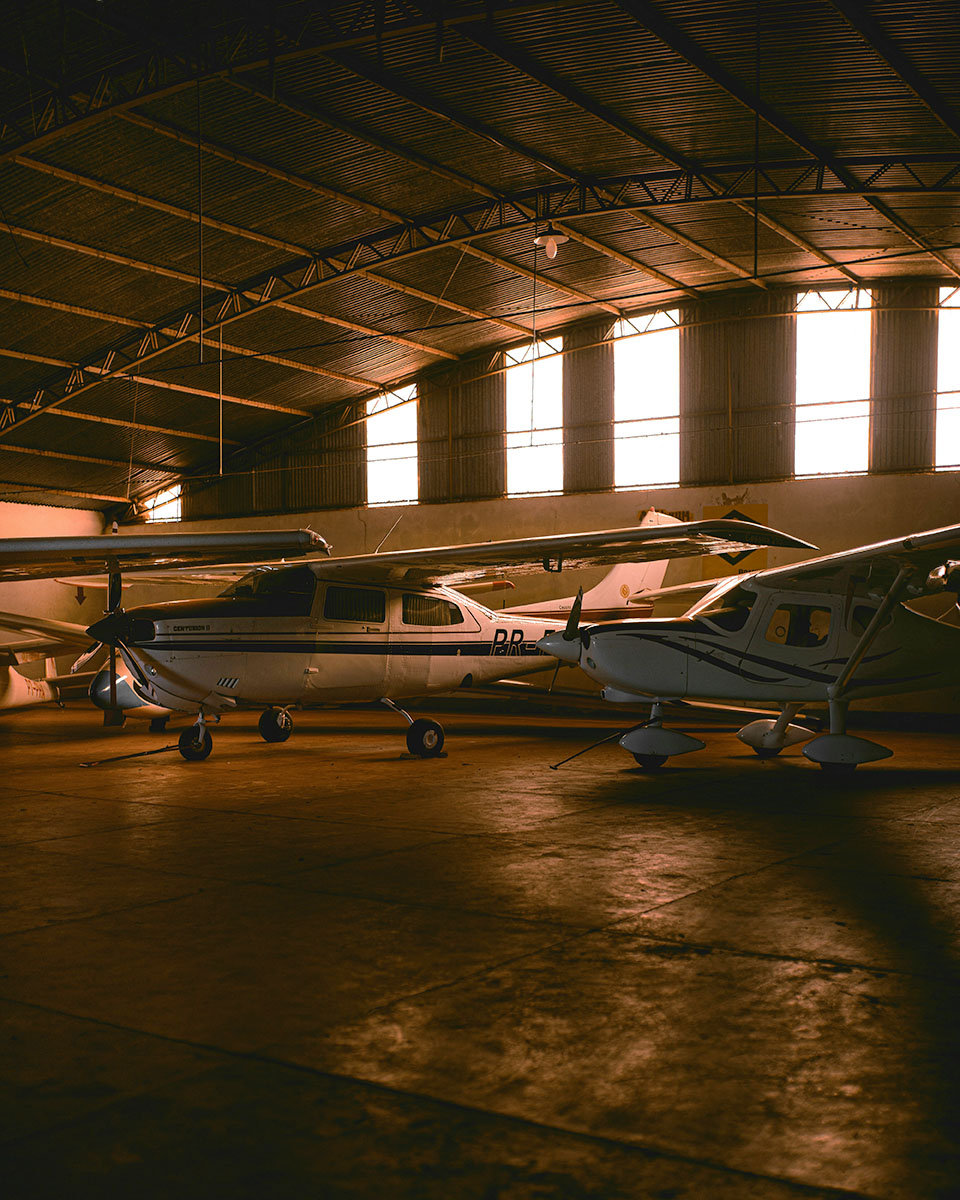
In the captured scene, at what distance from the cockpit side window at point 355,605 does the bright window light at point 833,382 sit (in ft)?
39.5

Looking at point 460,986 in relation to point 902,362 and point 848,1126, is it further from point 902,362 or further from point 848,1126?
point 902,362

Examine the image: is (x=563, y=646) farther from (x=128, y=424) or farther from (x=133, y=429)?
(x=133, y=429)

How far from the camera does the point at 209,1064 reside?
304cm

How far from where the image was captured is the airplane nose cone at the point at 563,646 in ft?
34.0

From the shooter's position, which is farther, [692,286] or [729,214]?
[692,286]

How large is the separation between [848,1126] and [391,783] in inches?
287

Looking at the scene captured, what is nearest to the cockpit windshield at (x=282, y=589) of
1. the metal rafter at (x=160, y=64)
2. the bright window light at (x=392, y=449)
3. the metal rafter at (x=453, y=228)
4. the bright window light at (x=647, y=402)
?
the metal rafter at (x=160, y=64)

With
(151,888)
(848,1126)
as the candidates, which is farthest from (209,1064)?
(151,888)

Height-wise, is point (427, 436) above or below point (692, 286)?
below

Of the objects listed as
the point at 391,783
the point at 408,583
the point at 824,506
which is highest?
the point at 824,506

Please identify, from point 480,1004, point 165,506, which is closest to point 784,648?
point 480,1004

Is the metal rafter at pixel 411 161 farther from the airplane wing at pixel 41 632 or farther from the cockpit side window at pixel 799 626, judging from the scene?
the cockpit side window at pixel 799 626

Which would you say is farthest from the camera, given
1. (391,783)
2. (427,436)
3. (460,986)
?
(427,436)

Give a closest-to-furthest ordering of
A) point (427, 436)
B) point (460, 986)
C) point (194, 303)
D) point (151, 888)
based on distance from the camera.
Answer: point (460, 986) < point (151, 888) < point (194, 303) < point (427, 436)
